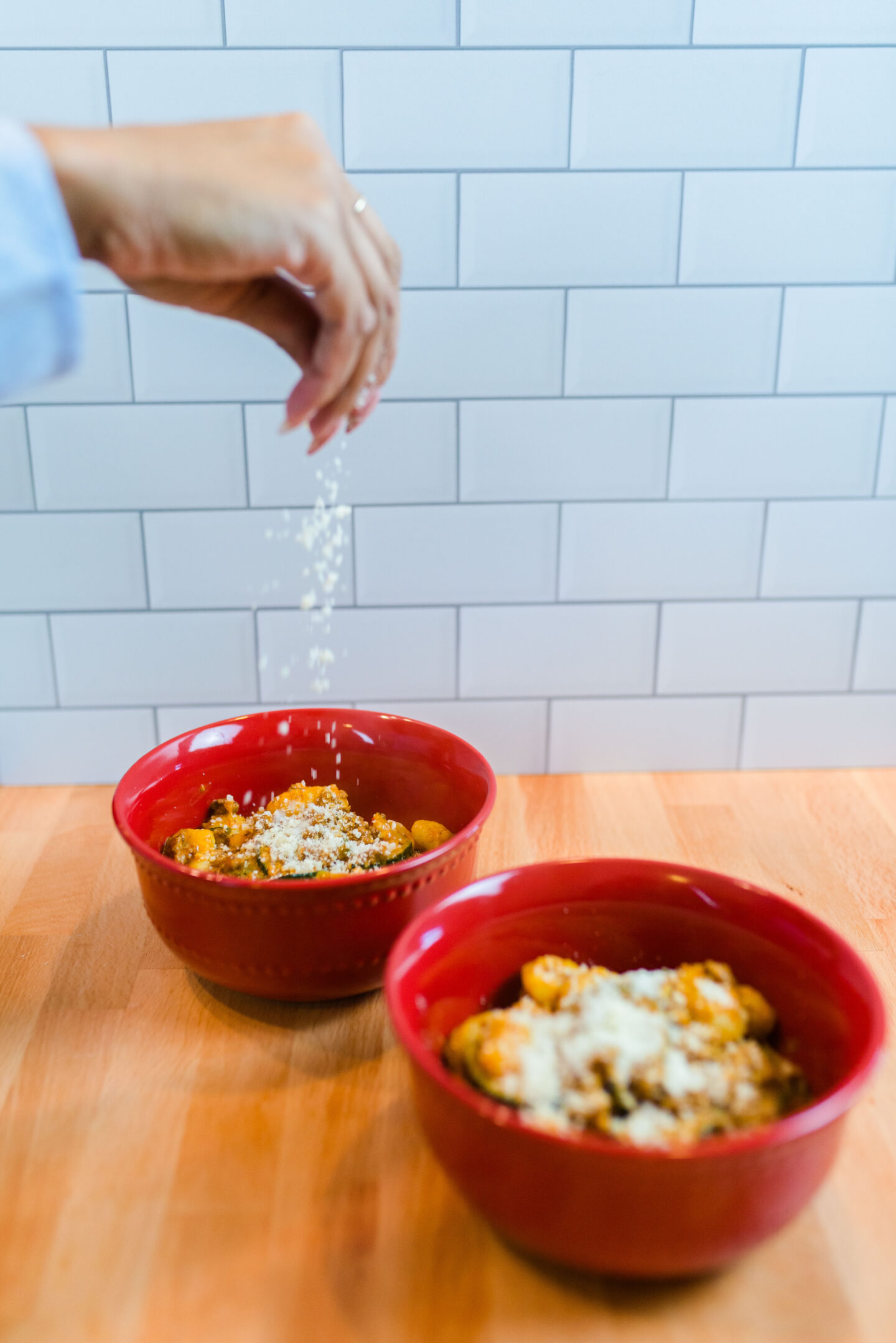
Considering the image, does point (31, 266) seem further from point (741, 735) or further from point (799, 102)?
point (741, 735)

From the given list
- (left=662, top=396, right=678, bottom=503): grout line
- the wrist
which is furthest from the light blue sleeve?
(left=662, top=396, right=678, bottom=503): grout line

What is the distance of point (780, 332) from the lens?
0.90 meters

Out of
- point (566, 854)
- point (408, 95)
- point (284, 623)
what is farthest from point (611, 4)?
point (566, 854)

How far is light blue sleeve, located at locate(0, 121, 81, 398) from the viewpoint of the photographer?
40 cm

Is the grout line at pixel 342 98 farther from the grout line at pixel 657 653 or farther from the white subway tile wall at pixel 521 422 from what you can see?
the grout line at pixel 657 653

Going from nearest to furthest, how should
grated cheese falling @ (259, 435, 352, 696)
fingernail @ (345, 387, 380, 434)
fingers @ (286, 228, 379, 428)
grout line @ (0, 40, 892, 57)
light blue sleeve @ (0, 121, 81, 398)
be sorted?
light blue sleeve @ (0, 121, 81, 398) < fingers @ (286, 228, 379, 428) < fingernail @ (345, 387, 380, 434) < grout line @ (0, 40, 892, 57) < grated cheese falling @ (259, 435, 352, 696)

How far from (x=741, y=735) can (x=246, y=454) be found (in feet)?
1.75

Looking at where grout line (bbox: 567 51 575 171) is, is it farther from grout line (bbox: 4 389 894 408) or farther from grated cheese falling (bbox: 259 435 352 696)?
grated cheese falling (bbox: 259 435 352 696)

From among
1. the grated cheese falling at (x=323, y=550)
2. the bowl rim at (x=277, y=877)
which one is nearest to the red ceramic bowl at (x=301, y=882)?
the bowl rim at (x=277, y=877)

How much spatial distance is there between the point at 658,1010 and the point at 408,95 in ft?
2.32

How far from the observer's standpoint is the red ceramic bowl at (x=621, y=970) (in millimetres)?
418

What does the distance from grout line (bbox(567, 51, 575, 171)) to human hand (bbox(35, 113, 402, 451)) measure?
0.33 metres

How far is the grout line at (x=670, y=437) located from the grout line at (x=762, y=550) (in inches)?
3.6

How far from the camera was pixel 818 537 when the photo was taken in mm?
960
